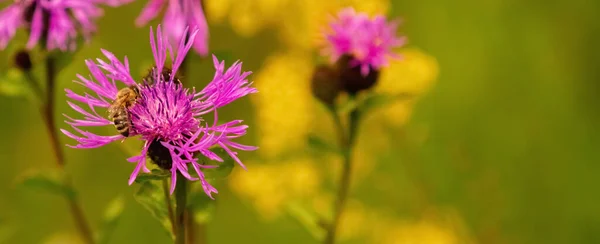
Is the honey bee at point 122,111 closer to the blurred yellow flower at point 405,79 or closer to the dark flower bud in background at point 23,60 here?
the dark flower bud in background at point 23,60

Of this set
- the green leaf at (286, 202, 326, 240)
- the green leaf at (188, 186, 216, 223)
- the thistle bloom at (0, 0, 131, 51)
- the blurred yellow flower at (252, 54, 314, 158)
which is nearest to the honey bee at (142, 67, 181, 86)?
the green leaf at (188, 186, 216, 223)

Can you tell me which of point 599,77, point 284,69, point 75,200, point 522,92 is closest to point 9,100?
point 284,69

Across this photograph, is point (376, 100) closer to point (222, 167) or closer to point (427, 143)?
point (222, 167)

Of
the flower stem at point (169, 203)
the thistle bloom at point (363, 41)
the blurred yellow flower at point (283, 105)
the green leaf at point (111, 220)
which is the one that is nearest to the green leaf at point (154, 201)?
Answer: the flower stem at point (169, 203)

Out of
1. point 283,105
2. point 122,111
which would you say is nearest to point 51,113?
point 122,111

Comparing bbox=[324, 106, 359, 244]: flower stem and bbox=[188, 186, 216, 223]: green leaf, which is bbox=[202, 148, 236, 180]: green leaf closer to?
bbox=[188, 186, 216, 223]: green leaf

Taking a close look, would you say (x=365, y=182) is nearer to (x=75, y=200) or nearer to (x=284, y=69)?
(x=284, y=69)

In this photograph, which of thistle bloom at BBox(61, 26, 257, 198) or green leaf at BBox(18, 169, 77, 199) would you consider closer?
thistle bloom at BBox(61, 26, 257, 198)
